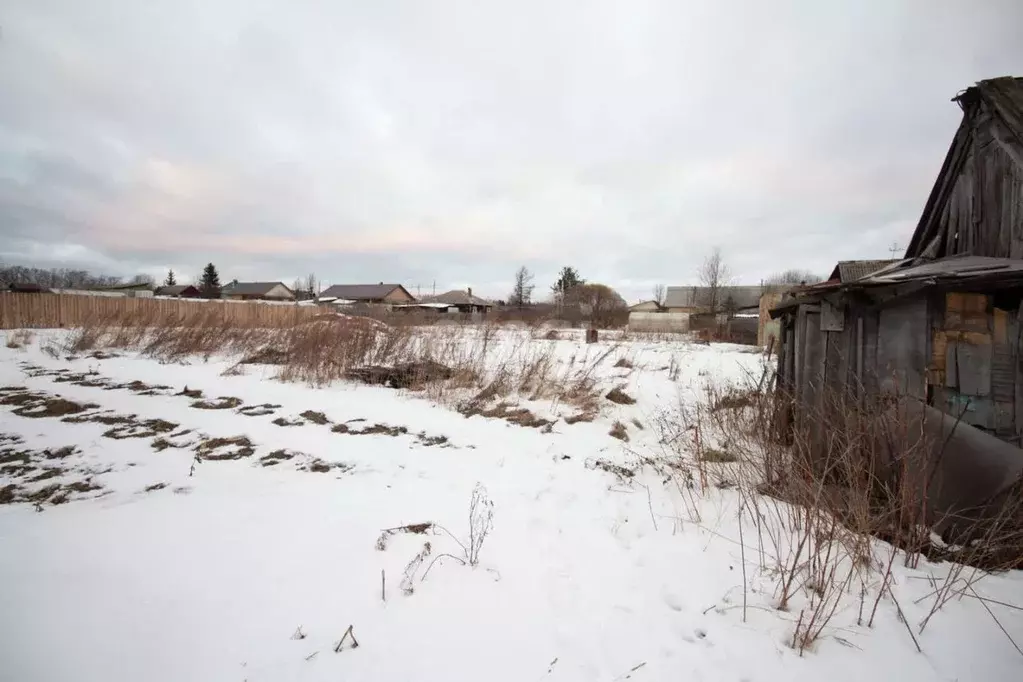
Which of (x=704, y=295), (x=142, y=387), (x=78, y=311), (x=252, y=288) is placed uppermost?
(x=252, y=288)

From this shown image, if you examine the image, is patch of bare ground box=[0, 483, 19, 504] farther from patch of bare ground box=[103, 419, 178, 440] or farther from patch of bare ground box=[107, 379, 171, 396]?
patch of bare ground box=[107, 379, 171, 396]

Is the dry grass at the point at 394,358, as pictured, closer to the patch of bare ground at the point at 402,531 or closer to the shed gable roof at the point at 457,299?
the patch of bare ground at the point at 402,531

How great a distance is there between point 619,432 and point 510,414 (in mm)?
1625

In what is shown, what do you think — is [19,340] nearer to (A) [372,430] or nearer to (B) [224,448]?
(B) [224,448]

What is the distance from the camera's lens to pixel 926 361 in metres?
3.63

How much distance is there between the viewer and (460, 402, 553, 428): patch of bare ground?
600cm

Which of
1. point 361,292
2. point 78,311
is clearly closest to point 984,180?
point 78,311

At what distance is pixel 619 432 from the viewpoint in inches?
224

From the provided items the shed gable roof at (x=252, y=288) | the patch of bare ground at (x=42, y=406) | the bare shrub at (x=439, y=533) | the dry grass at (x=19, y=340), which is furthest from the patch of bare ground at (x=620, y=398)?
the shed gable roof at (x=252, y=288)

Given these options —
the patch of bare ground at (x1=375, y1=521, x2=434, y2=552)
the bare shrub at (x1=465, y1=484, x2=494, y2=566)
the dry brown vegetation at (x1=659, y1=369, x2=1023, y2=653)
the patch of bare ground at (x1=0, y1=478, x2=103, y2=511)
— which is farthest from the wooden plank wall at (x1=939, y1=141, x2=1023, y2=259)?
the patch of bare ground at (x1=0, y1=478, x2=103, y2=511)

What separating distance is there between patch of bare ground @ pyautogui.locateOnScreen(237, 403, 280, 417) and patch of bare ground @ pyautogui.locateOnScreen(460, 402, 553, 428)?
2.74 meters

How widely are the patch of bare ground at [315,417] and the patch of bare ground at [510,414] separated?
1945 millimetres

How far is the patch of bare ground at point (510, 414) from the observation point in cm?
600

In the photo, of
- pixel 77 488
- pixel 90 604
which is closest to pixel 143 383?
pixel 77 488
